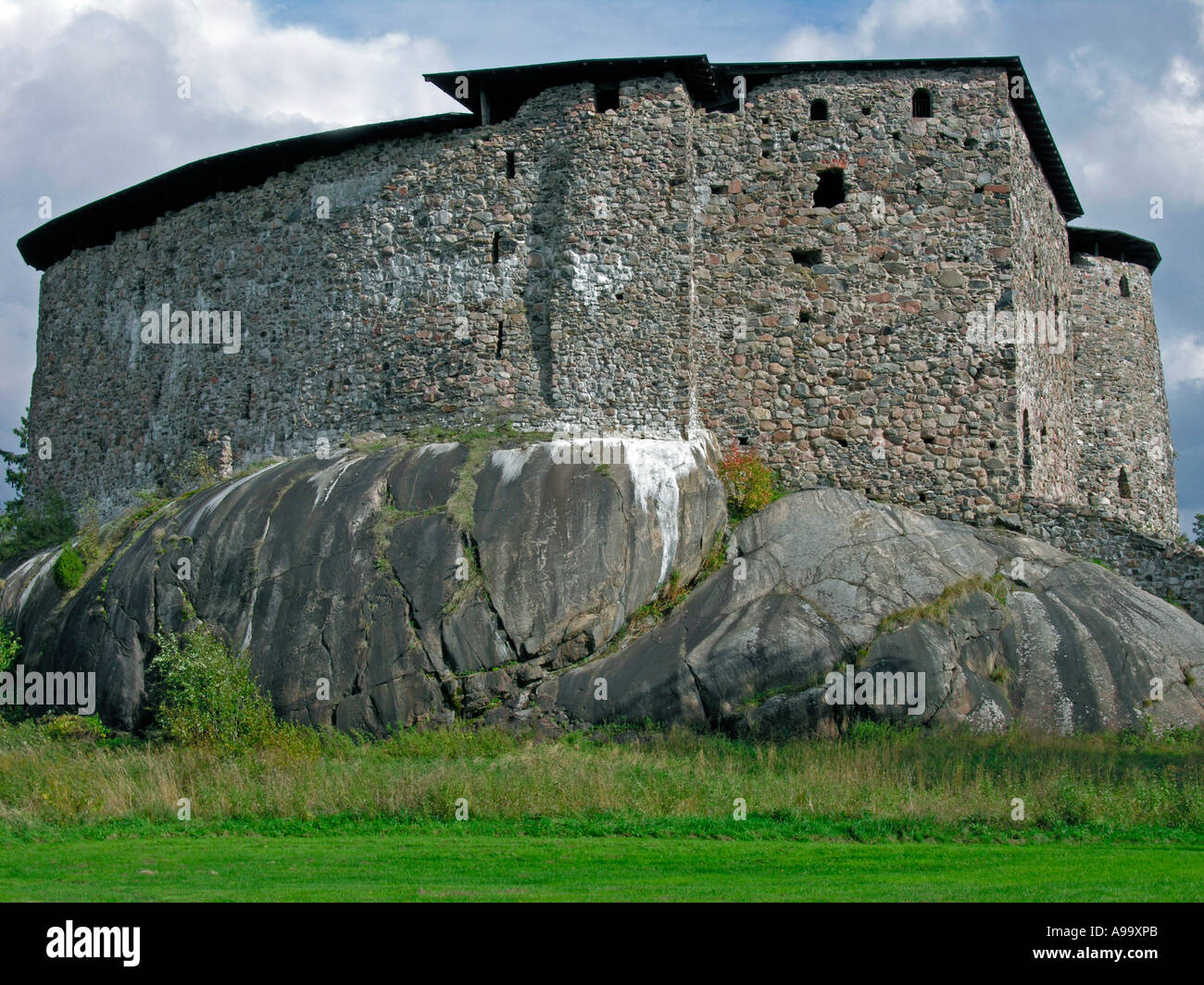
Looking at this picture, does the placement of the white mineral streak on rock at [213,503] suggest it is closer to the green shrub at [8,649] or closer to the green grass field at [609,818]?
the green shrub at [8,649]

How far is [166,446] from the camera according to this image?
3588 cm

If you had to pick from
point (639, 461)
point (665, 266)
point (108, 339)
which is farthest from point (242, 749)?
point (108, 339)

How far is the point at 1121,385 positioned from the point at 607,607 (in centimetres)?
1912

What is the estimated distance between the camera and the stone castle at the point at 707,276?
98.3 feet

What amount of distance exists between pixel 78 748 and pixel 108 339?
16.9m

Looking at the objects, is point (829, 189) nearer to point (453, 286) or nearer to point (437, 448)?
point (453, 286)

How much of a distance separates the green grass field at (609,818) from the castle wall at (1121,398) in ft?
46.1

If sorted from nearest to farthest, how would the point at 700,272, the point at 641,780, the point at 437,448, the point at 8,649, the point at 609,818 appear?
the point at 609,818
the point at 641,780
the point at 8,649
the point at 437,448
the point at 700,272

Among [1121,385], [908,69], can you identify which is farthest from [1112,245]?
[908,69]

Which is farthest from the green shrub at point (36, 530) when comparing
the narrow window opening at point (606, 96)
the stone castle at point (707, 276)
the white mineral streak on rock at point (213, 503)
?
the narrow window opening at point (606, 96)

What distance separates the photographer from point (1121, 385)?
37500 mm

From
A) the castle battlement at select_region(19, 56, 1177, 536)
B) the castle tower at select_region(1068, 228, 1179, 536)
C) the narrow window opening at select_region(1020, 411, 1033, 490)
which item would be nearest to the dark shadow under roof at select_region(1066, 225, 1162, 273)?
the castle tower at select_region(1068, 228, 1179, 536)

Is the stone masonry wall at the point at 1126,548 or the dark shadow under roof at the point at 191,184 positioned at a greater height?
the dark shadow under roof at the point at 191,184

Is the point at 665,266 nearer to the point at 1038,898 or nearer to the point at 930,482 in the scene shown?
the point at 930,482
